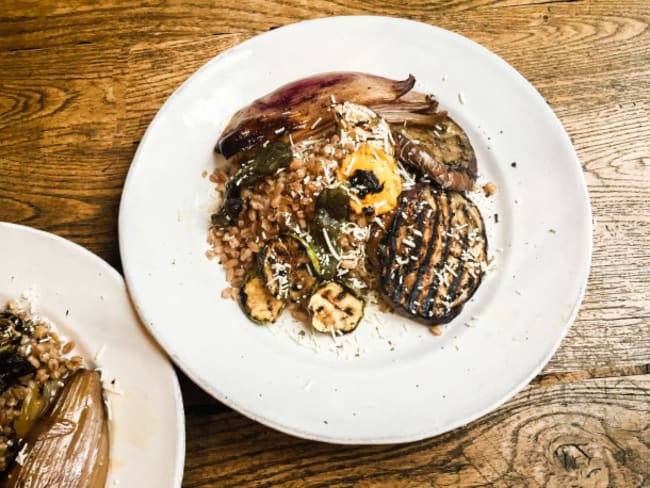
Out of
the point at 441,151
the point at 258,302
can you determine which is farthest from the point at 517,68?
the point at 258,302

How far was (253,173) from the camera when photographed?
2.11 meters

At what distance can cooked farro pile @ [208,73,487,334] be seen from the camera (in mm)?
2064

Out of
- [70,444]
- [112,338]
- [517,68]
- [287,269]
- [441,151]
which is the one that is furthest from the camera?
[517,68]

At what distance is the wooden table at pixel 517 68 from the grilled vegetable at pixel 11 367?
476mm

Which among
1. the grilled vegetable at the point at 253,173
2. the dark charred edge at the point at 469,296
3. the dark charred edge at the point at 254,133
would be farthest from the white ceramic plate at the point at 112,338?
the dark charred edge at the point at 469,296

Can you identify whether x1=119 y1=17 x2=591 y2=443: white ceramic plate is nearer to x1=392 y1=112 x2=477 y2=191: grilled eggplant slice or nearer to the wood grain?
x1=392 y1=112 x2=477 y2=191: grilled eggplant slice

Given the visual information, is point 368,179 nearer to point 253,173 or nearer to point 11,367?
point 253,173

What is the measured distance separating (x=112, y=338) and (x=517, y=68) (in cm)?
198

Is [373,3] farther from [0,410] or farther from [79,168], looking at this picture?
[0,410]

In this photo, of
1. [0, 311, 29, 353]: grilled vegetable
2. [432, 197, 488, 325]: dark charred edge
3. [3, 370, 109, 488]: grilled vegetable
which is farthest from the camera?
[432, 197, 488, 325]: dark charred edge

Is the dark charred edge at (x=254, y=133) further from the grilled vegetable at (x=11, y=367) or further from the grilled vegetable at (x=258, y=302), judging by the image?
the grilled vegetable at (x=11, y=367)

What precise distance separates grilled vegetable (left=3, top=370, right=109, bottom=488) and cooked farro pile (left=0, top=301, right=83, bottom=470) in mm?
53

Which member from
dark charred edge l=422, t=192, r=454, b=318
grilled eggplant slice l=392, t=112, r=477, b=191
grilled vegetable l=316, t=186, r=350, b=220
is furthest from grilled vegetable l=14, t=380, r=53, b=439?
grilled eggplant slice l=392, t=112, r=477, b=191

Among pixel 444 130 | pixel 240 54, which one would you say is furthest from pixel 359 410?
pixel 240 54
